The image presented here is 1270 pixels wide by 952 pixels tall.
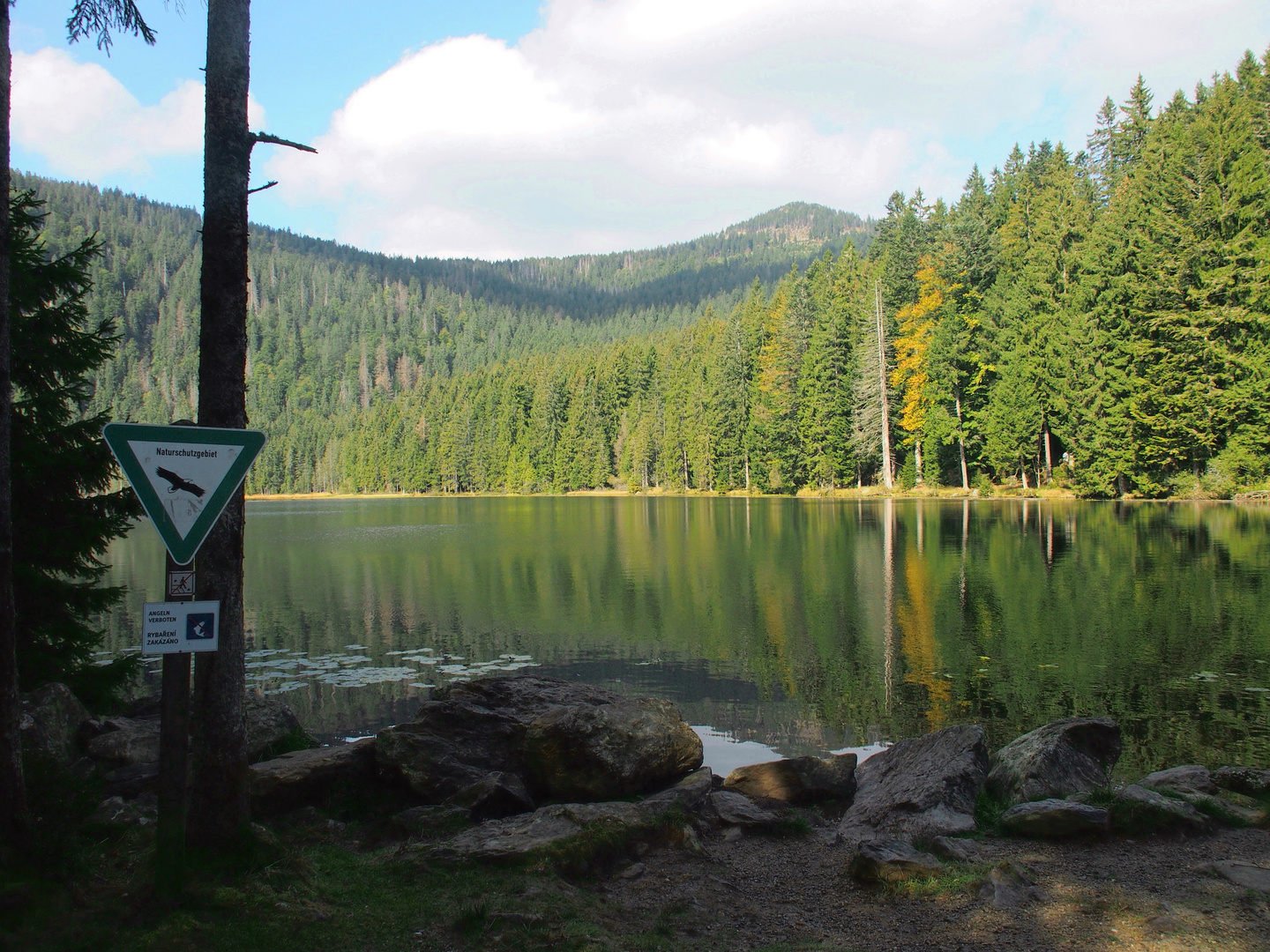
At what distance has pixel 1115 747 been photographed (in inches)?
311

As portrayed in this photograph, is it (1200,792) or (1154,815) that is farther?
(1200,792)

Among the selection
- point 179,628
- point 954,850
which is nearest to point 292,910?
point 179,628

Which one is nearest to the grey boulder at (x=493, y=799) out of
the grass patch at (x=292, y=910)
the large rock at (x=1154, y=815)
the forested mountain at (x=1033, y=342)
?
the grass patch at (x=292, y=910)

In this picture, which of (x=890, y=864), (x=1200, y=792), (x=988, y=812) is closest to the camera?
(x=890, y=864)

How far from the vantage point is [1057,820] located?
20.0ft

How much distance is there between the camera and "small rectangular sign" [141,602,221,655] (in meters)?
3.91

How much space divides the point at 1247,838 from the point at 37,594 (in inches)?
432

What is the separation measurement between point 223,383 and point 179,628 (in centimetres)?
196

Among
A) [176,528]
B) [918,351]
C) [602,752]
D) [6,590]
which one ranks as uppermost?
[918,351]

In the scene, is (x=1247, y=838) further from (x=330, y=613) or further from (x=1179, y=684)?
(x=330, y=613)

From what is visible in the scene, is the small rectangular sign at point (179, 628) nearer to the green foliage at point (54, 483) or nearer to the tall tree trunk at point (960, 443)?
the green foliage at point (54, 483)

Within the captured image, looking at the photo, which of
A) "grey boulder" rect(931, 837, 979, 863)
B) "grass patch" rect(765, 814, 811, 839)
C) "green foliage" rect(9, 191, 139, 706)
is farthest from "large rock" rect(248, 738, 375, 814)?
"grey boulder" rect(931, 837, 979, 863)

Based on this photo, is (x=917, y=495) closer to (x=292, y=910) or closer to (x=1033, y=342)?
(x=1033, y=342)

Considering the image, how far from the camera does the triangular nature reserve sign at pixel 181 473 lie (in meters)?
3.88
